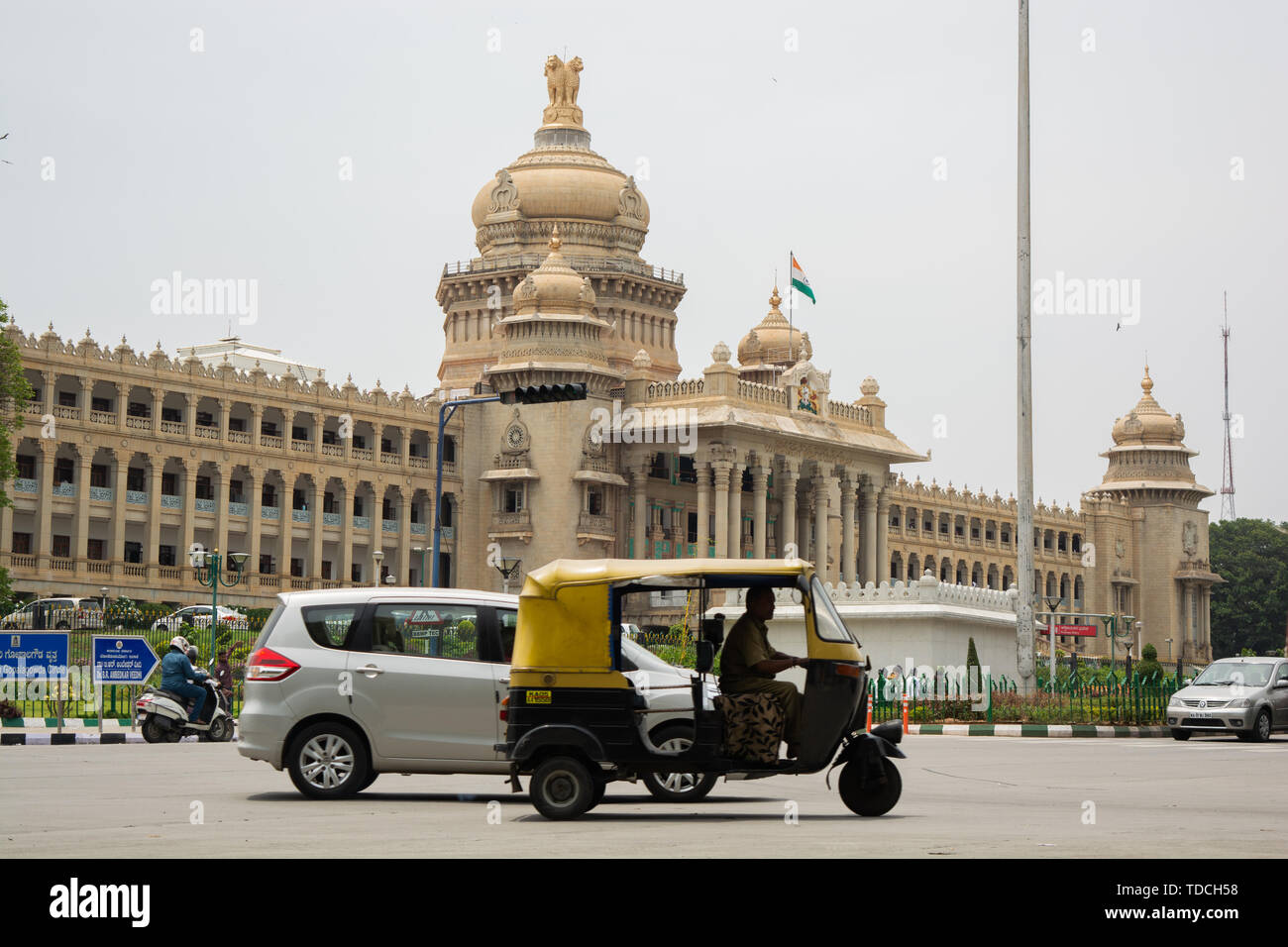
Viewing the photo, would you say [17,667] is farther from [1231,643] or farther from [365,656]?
[1231,643]

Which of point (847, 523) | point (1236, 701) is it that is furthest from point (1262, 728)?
point (847, 523)

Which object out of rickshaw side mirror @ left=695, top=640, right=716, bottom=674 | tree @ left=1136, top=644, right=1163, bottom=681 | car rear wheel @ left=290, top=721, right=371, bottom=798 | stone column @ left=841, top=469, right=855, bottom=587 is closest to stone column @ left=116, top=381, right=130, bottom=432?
stone column @ left=841, top=469, right=855, bottom=587

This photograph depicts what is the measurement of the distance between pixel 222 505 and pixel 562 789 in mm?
54680

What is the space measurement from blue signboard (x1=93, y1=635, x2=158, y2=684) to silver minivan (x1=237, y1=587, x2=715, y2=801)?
14500 mm

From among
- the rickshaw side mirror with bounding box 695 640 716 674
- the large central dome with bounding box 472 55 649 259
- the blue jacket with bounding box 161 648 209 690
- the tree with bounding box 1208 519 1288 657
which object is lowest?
the blue jacket with bounding box 161 648 209 690

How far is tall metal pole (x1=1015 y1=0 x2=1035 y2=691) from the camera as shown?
33.9 m

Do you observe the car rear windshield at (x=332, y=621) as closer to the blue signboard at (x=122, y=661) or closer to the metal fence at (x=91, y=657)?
the metal fence at (x=91, y=657)

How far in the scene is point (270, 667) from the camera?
1639 cm

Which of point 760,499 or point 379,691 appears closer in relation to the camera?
point 379,691

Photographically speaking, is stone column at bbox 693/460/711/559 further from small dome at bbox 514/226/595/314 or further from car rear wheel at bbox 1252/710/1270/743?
car rear wheel at bbox 1252/710/1270/743

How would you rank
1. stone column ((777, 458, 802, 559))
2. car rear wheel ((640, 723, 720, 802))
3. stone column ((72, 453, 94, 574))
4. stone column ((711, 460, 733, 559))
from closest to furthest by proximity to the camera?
1. car rear wheel ((640, 723, 720, 802))
2. stone column ((72, 453, 94, 574))
3. stone column ((711, 460, 733, 559))
4. stone column ((777, 458, 802, 559))

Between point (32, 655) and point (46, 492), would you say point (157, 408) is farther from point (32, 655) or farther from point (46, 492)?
point (32, 655)

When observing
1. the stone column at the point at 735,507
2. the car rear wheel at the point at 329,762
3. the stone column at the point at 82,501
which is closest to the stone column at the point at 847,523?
the stone column at the point at 735,507

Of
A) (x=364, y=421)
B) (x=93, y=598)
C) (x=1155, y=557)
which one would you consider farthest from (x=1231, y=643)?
(x=93, y=598)
